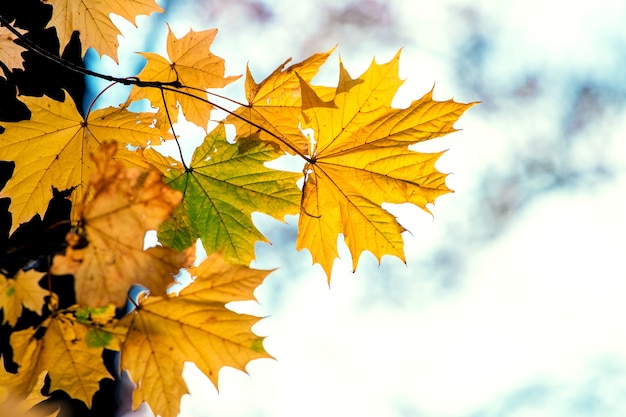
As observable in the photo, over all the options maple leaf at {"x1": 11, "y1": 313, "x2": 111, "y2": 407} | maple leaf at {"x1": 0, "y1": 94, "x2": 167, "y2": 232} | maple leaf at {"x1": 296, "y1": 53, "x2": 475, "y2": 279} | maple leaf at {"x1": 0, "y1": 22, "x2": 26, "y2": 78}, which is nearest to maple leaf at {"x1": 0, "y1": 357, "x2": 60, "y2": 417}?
maple leaf at {"x1": 11, "y1": 313, "x2": 111, "y2": 407}

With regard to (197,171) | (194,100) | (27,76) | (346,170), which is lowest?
(197,171)

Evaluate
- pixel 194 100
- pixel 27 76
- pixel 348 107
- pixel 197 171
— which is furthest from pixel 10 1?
pixel 348 107

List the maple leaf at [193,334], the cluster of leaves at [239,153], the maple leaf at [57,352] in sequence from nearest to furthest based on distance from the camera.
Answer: the maple leaf at [57,352]
the maple leaf at [193,334]
the cluster of leaves at [239,153]

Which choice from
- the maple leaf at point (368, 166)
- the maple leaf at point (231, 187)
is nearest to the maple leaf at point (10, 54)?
the maple leaf at point (231, 187)

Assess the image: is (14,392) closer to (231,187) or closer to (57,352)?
(57,352)

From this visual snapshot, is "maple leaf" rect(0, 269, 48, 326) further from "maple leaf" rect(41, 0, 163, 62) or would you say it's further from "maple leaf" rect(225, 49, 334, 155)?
"maple leaf" rect(41, 0, 163, 62)

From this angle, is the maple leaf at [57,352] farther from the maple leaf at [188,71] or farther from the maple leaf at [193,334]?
the maple leaf at [188,71]

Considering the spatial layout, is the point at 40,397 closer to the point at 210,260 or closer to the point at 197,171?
the point at 210,260
